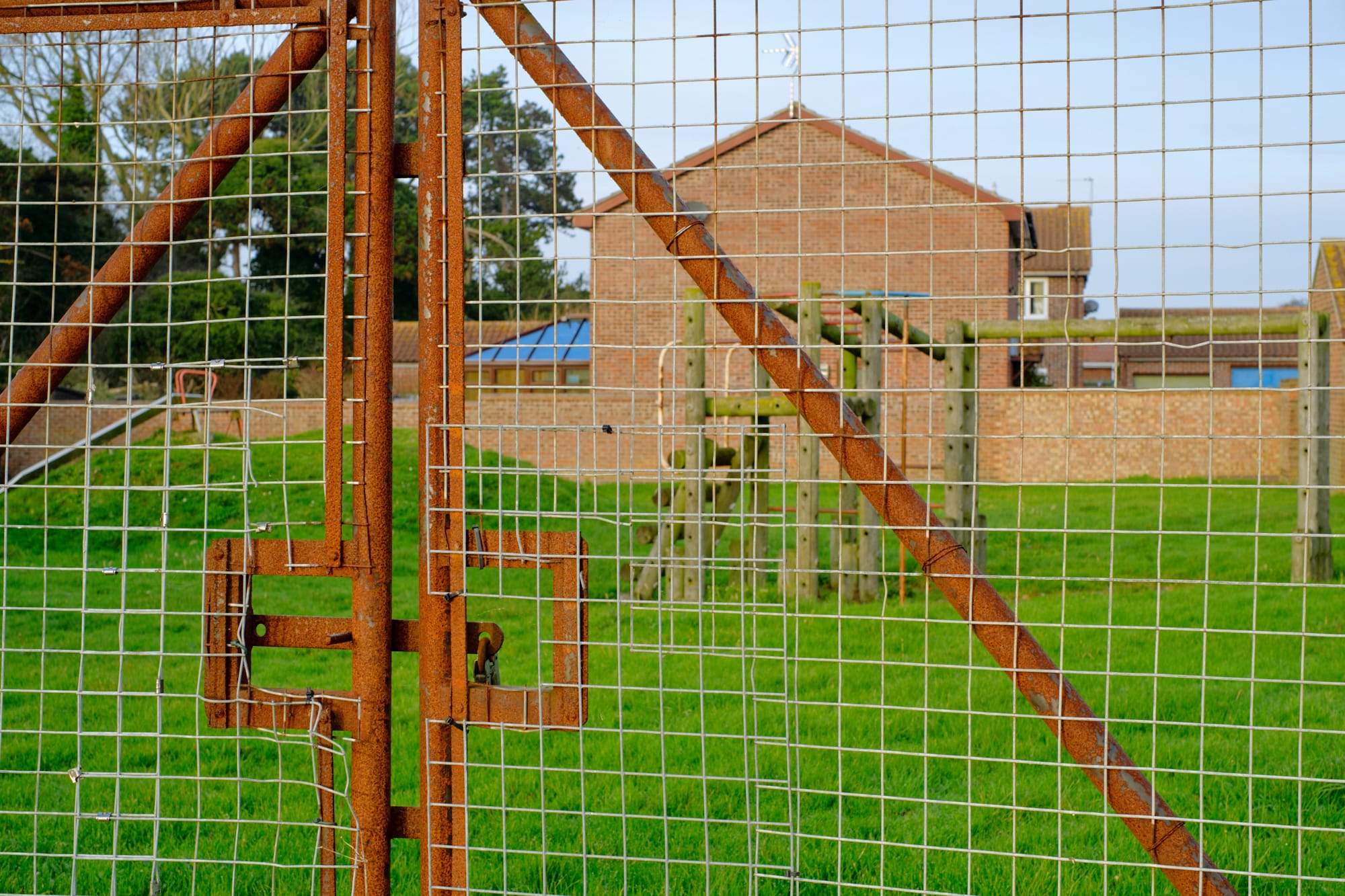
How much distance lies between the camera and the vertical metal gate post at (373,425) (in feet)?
8.57

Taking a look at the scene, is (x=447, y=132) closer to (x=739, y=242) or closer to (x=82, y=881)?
(x=82, y=881)

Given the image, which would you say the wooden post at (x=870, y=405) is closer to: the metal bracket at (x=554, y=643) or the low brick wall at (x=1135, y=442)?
the metal bracket at (x=554, y=643)

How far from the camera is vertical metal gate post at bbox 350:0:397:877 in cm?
261

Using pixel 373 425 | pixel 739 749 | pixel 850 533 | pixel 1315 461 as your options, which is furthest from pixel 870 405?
pixel 373 425

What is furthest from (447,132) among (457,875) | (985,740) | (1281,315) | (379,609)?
(1281,315)

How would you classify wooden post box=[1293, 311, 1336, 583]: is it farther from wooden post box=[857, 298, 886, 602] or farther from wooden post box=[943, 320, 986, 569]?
wooden post box=[857, 298, 886, 602]

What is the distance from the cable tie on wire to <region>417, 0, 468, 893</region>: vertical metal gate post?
1.01 metres

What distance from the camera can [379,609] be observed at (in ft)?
8.73

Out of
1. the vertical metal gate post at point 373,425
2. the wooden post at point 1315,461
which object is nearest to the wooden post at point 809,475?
the wooden post at point 1315,461

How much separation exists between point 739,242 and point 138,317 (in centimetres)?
1345

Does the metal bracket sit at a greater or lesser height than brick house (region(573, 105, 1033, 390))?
lesser

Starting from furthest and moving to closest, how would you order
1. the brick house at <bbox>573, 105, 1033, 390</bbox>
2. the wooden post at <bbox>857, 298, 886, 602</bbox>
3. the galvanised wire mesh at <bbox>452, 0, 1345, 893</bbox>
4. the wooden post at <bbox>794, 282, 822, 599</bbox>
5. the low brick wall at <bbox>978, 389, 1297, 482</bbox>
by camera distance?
1. the low brick wall at <bbox>978, 389, 1297, 482</bbox>
2. the brick house at <bbox>573, 105, 1033, 390</bbox>
3. the wooden post at <bbox>857, 298, 886, 602</bbox>
4. the wooden post at <bbox>794, 282, 822, 599</bbox>
5. the galvanised wire mesh at <bbox>452, 0, 1345, 893</bbox>

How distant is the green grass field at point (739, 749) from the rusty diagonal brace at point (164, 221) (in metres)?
0.29

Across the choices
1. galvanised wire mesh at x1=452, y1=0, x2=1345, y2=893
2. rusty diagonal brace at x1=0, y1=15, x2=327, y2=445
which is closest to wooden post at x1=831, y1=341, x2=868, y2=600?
galvanised wire mesh at x1=452, y1=0, x2=1345, y2=893
